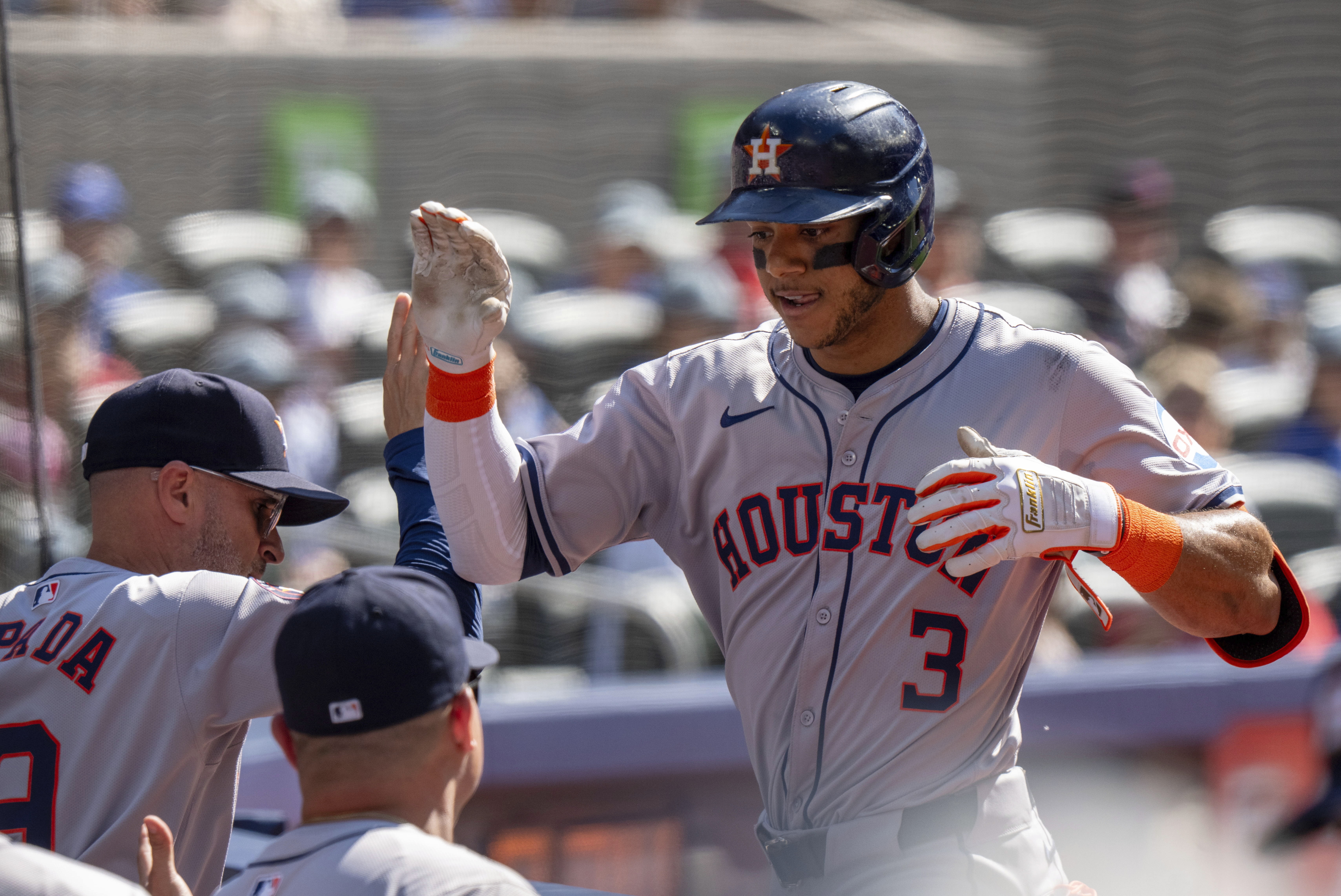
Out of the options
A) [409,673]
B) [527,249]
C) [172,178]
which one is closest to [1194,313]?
[527,249]

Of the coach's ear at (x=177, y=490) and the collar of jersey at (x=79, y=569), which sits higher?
A: the coach's ear at (x=177, y=490)

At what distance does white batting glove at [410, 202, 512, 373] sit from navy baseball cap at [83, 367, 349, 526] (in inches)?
14.4

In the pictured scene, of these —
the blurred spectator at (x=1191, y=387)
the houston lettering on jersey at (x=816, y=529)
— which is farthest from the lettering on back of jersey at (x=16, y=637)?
the blurred spectator at (x=1191, y=387)

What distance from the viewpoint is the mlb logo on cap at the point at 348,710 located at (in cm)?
174

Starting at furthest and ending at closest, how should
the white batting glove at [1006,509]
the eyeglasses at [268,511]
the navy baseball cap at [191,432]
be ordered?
the eyeglasses at [268,511] → the navy baseball cap at [191,432] → the white batting glove at [1006,509]

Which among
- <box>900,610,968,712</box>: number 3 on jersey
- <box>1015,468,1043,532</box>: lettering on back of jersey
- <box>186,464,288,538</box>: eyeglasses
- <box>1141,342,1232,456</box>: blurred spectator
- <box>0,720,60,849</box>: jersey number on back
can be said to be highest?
<box>1015,468,1043,532</box>: lettering on back of jersey

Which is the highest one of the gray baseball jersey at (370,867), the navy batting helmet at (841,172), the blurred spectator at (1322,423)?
the navy batting helmet at (841,172)

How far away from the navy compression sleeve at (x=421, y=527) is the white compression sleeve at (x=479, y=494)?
0.14ft

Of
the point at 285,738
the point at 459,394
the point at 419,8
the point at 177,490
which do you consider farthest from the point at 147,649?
the point at 419,8

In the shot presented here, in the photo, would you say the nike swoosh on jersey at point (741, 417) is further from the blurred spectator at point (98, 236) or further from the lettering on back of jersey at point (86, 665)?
the blurred spectator at point (98, 236)

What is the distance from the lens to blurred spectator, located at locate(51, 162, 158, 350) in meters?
6.35

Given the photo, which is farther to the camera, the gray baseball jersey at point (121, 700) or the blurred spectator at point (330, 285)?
the blurred spectator at point (330, 285)

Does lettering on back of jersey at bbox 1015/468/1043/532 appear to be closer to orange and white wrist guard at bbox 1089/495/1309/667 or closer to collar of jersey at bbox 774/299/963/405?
orange and white wrist guard at bbox 1089/495/1309/667

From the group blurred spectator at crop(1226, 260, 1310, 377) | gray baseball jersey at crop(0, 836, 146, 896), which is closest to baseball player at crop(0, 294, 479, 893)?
gray baseball jersey at crop(0, 836, 146, 896)
